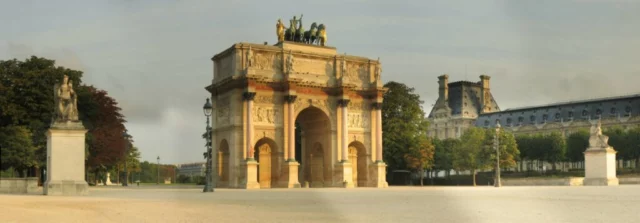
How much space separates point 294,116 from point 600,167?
23.3 m

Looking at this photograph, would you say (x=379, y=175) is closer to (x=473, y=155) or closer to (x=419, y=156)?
(x=419, y=156)

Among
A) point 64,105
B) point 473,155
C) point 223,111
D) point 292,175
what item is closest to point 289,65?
point 223,111

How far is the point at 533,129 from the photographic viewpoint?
144 meters

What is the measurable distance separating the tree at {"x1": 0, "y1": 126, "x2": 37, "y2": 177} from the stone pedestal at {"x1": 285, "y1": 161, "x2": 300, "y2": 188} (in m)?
18.3

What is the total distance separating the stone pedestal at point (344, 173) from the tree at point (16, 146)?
23111mm

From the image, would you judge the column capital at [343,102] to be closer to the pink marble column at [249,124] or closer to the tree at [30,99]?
the pink marble column at [249,124]

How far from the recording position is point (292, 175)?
189ft

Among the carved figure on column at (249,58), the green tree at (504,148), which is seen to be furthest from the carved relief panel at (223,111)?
the green tree at (504,148)

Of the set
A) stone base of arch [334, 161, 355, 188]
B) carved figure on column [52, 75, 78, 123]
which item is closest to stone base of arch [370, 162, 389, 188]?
stone base of arch [334, 161, 355, 188]

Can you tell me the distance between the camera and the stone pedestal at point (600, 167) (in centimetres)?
5462

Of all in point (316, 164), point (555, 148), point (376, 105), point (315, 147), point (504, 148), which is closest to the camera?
point (376, 105)

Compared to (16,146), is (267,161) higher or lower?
lower

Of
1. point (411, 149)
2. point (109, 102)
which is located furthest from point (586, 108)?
point (109, 102)

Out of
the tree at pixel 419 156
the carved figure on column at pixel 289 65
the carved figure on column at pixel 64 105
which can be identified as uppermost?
the carved figure on column at pixel 289 65
